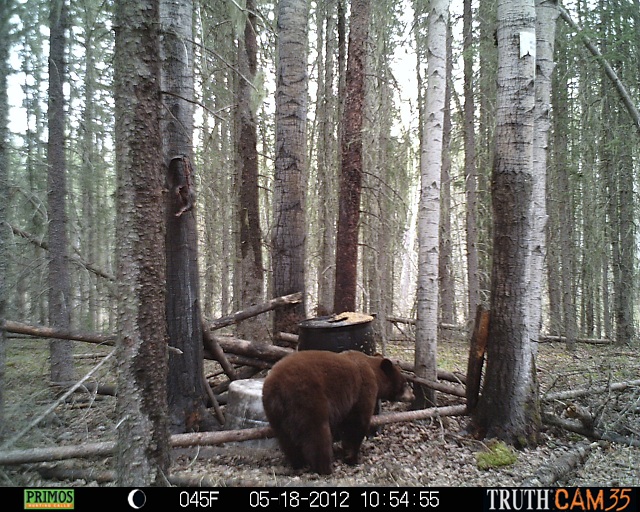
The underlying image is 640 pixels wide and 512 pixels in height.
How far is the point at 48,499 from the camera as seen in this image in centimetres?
325

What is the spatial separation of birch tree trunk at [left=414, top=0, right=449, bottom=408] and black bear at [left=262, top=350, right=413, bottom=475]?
1.51 m

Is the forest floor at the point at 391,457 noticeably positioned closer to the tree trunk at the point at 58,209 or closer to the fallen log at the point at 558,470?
the fallen log at the point at 558,470

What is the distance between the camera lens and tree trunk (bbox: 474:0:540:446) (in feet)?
17.3

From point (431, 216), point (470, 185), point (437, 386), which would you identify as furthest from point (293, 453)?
point (470, 185)

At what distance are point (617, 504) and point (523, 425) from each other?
1553 millimetres

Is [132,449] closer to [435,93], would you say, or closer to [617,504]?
[617,504]

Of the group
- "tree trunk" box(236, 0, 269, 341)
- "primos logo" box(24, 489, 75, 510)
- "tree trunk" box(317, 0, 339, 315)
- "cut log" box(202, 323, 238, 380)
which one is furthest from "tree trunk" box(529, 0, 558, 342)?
"primos logo" box(24, 489, 75, 510)

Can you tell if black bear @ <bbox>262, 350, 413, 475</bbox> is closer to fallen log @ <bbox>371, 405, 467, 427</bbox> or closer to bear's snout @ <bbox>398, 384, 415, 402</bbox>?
fallen log @ <bbox>371, 405, 467, 427</bbox>

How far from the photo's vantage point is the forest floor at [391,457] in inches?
Result: 160

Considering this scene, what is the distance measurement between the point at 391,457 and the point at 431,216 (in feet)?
10.9

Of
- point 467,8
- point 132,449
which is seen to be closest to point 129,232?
point 132,449

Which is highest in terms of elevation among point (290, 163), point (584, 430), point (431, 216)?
point (290, 163)

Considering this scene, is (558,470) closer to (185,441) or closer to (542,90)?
(185,441)

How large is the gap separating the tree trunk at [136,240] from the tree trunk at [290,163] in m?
4.40
